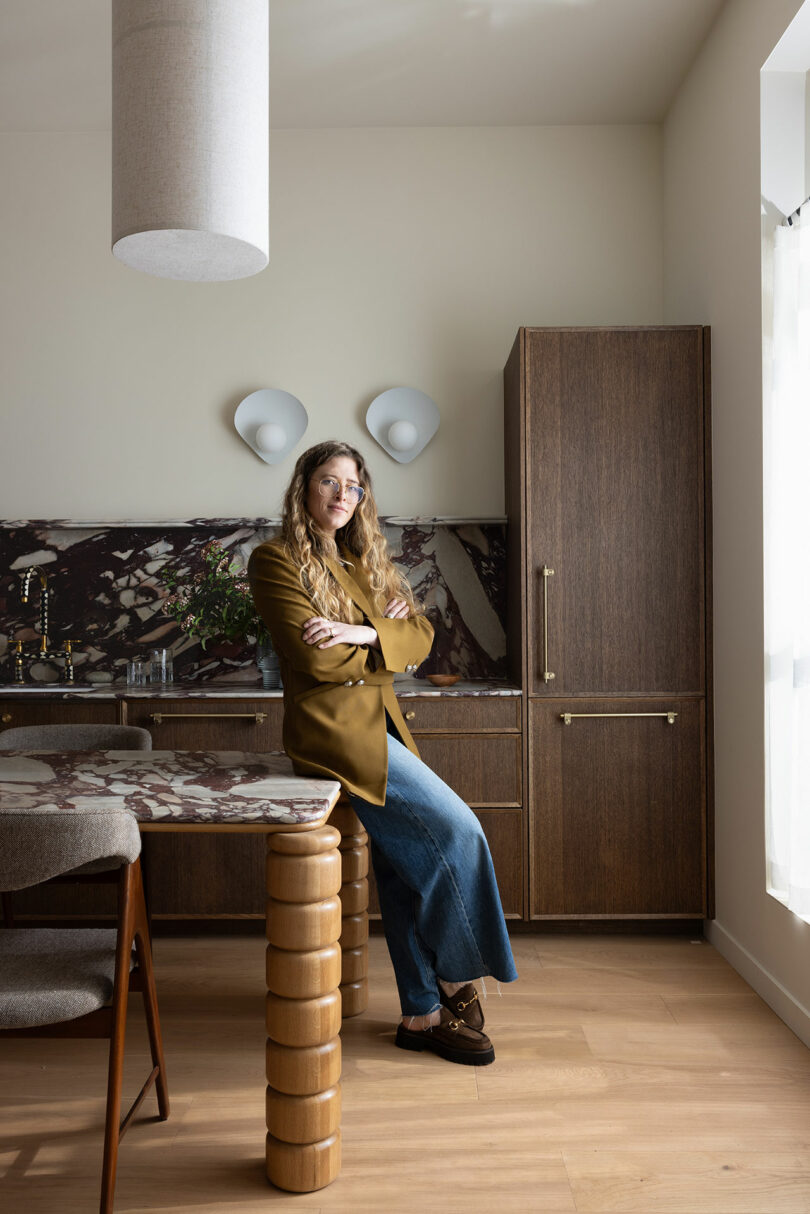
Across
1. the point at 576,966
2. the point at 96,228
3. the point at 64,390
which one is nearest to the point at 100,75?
the point at 96,228

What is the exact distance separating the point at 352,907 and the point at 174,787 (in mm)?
897

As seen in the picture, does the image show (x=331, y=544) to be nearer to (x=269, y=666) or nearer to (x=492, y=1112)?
(x=269, y=666)

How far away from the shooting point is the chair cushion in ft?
5.67

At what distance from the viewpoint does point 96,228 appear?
4.04 meters

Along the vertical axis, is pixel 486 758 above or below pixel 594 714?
below

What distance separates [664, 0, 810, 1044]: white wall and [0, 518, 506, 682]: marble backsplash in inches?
39.5

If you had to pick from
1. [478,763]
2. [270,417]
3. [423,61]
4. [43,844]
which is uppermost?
[423,61]

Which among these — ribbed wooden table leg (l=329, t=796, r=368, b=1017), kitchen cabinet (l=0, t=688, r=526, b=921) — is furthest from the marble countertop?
ribbed wooden table leg (l=329, t=796, r=368, b=1017)

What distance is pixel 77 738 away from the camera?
2.92 meters

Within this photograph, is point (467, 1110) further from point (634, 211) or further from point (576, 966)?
point (634, 211)

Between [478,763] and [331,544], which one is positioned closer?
[331,544]

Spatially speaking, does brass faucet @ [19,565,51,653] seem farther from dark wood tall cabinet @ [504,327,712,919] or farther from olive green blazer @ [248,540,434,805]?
dark wood tall cabinet @ [504,327,712,919]

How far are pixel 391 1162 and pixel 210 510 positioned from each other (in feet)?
8.65

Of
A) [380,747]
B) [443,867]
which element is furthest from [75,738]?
[443,867]
